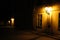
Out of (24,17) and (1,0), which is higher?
(1,0)

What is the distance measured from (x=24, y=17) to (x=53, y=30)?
1775 cm

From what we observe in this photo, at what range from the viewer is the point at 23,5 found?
37188 mm

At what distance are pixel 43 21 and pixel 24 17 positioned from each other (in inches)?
616

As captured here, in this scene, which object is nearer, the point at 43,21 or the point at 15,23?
the point at 43,21

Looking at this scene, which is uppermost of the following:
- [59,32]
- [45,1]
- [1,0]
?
[1,0]

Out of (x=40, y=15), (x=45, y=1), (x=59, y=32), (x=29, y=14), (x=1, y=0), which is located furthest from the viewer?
(x=1, y=0)

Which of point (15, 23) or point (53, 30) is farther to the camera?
point (15, 23)

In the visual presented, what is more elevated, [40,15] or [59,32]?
[40,15]

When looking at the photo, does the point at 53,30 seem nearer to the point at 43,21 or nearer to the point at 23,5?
the point at 43,21

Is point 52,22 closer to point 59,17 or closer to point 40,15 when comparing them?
point 59,17

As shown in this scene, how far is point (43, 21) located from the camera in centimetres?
2142

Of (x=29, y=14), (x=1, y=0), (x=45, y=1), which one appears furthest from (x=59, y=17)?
(x=1, y=0)

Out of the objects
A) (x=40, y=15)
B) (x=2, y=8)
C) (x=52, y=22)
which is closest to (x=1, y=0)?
(x=2, y=8)

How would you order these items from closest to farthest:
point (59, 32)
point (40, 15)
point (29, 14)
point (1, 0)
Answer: point (59, 32) < point (40, 15) < point (29, 14) < point (1, 0)
